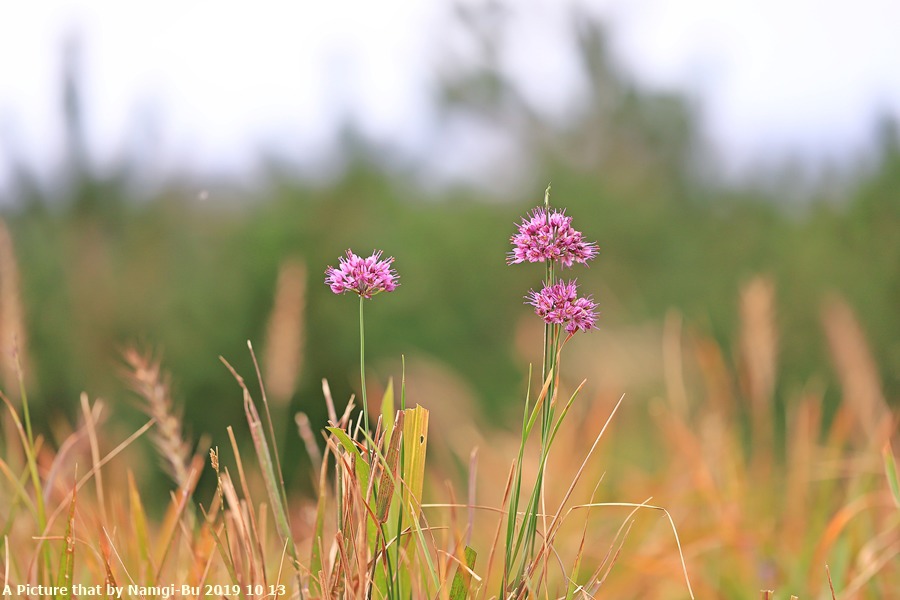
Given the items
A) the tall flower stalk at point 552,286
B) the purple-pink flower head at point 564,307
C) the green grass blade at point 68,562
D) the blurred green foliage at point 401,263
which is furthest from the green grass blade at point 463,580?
the blurred green foliage at point 401,263

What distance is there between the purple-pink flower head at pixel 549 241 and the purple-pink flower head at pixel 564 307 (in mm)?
39

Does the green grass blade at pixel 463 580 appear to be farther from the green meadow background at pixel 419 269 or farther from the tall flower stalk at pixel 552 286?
the green meadow background at pixel 419 269

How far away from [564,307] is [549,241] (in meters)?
0.09

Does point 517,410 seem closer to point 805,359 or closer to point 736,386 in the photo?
point 736,386

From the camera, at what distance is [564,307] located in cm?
110

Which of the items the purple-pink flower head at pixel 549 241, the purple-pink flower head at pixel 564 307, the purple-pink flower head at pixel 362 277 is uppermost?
the purple-pink flower head at pixel 549 241

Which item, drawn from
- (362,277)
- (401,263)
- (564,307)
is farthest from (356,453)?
(401,263)

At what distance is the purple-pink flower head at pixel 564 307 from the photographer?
3.59 feet

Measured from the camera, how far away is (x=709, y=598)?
2.37 m

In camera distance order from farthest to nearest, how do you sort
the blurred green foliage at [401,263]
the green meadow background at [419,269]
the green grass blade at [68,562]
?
the blurred green foliage at [401,263] < the green meadow background at [419,269] < the green grass blade at [68,562]

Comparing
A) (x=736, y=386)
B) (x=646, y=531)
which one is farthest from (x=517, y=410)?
(x=646, y=531)

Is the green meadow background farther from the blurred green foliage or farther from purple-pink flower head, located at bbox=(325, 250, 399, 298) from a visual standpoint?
purple-pink flower head, located at bbox=(325, 250, 399, 298)

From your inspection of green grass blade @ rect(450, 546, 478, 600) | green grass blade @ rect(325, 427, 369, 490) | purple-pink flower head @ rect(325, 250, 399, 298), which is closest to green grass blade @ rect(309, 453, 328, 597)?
green grass blade @ rect(325, 427, 369, 490)

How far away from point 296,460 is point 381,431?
4.47 m
